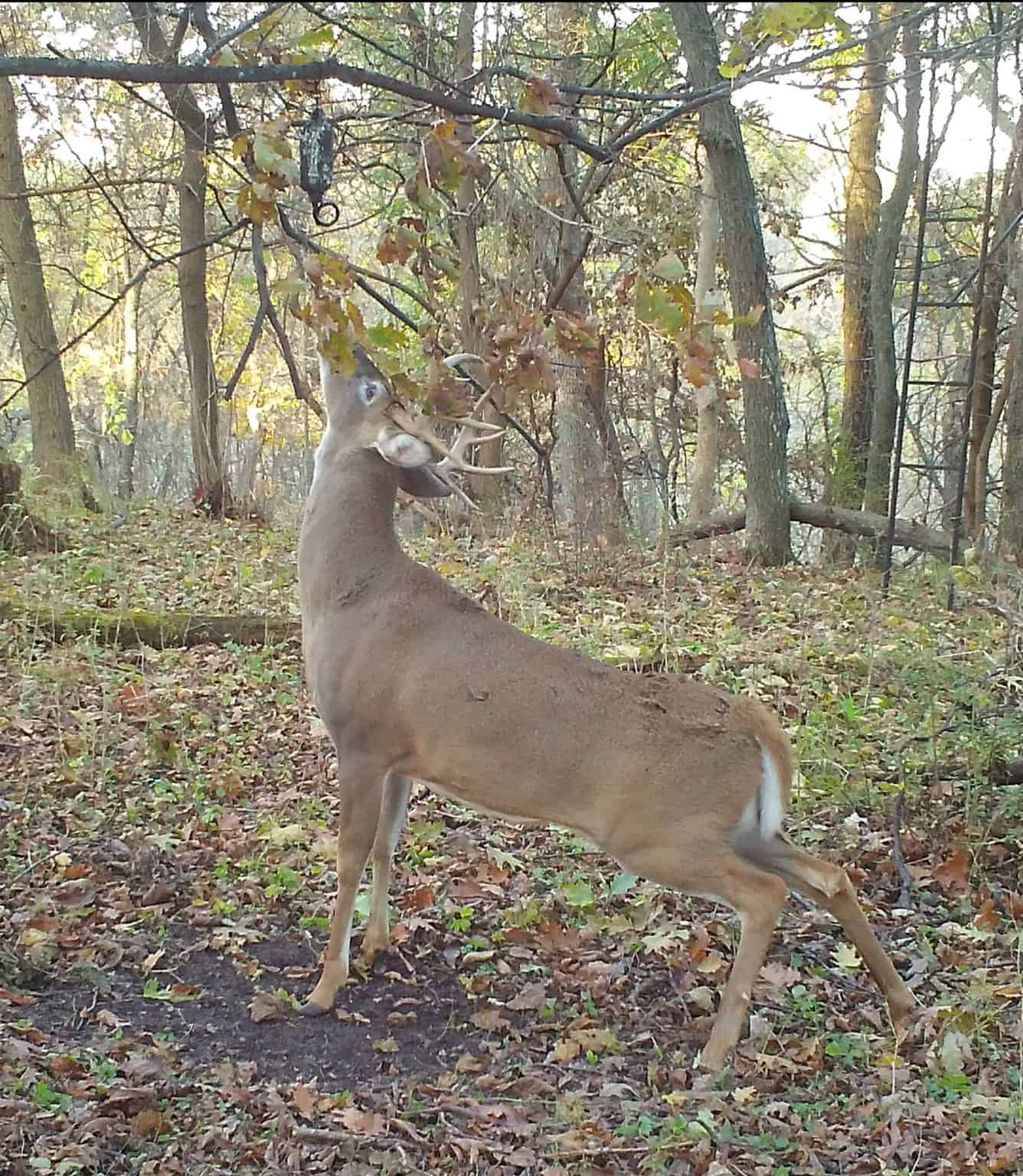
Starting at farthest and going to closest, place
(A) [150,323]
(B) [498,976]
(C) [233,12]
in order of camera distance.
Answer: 1. (A) [150,323]
2. (C) [233,12]
3. (B) [498,976]

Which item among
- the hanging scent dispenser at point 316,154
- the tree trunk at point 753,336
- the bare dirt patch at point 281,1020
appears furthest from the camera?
the tree trunk at point 753,336

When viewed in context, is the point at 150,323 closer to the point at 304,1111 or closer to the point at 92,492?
the point at 92,492

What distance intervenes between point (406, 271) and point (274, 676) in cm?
1144

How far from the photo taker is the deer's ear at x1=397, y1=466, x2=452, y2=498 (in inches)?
211

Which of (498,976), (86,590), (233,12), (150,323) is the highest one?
(233,12)

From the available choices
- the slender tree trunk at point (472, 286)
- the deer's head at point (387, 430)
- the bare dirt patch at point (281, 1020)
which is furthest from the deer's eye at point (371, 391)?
the slender tree trunk at point (472, 286)

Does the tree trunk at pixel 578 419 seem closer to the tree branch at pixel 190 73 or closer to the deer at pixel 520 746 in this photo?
the deer at pixel 520 746

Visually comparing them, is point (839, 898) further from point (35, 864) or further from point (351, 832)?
point (35, 864)

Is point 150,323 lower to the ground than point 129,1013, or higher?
higher

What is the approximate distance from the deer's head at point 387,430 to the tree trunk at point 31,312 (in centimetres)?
781

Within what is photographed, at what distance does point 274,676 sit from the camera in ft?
25.6

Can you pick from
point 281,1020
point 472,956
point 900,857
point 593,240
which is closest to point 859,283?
point 593,240

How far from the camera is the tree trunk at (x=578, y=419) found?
10680 millimetres

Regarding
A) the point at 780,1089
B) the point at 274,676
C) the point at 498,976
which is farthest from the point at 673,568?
the point at 780,1089
